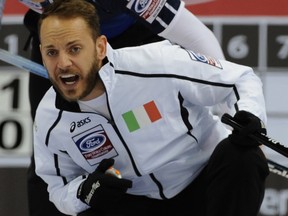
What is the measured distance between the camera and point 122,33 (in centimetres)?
181

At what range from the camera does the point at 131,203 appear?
170 centimetres

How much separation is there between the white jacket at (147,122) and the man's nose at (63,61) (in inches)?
2.6

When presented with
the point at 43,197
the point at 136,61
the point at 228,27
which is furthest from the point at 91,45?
the point at 228,27

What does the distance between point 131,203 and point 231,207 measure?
0.26m

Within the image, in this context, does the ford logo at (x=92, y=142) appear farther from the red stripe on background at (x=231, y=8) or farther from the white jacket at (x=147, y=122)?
the red stripe on background at (x=231, y=8)

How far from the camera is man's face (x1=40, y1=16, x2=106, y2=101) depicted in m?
1.51

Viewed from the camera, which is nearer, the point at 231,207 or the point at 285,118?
the point at 231,207

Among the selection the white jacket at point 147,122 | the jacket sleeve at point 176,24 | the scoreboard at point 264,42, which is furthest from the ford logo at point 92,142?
the scoreboard at point 264,42

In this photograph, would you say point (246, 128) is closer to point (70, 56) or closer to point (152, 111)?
point (152, 111)

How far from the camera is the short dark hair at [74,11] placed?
1537mm

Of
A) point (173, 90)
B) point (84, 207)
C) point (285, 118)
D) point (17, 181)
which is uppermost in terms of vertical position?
point (173, 90)

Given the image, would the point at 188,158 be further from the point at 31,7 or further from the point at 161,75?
the point at 31,7

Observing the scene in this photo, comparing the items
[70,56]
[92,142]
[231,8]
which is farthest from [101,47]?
[231,8]

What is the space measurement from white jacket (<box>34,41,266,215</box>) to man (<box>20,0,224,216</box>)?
89 mm
